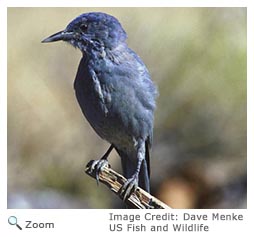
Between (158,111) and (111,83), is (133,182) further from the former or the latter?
(111,83)

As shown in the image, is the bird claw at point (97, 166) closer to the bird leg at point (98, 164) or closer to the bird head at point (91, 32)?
the bird leg at point (98, 164)
